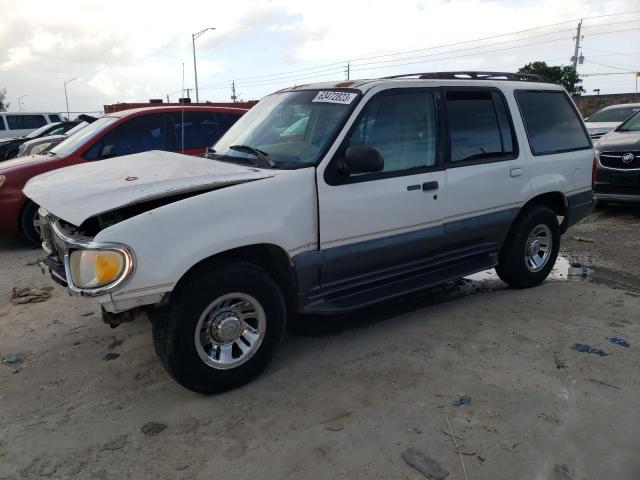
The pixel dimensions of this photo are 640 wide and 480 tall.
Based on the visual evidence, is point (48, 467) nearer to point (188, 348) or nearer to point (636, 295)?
point (188, 348)

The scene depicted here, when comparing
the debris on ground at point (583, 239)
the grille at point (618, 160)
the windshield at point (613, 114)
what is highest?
the windshield at point (613, 114)

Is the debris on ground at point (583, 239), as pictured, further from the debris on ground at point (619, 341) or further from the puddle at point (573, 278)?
the debris on ground at point (619, 341)

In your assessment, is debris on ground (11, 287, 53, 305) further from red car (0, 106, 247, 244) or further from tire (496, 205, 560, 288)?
tire (496, 205, 560, 288)

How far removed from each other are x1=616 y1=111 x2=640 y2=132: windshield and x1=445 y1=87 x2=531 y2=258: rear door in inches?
230

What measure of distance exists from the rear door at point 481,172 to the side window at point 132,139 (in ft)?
14.7

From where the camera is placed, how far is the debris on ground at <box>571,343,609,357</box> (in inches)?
152

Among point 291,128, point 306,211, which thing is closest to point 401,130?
point 291,128

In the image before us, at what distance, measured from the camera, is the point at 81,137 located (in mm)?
7312

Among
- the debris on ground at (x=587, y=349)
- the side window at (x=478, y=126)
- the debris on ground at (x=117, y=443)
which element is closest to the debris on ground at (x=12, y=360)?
the debris on ground at (x=117, y=443)

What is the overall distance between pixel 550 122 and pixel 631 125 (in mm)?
5452

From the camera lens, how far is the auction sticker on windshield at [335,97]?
382 cm

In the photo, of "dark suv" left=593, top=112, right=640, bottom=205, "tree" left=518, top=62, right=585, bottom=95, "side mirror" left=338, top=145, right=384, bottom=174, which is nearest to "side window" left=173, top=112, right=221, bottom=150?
"side mirror" left=338, top=145, right=384, bottom=174

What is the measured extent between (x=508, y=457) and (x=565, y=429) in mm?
461

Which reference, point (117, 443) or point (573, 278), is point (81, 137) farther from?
point (573, 278)
